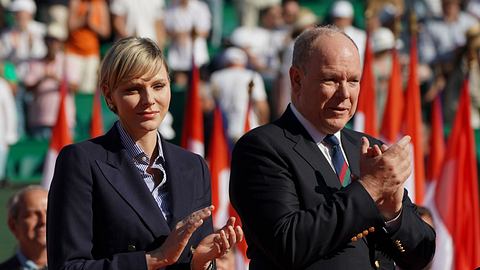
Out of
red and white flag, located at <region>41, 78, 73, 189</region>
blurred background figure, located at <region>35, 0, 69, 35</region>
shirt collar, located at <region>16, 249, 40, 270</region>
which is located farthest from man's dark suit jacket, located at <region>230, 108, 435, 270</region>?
blurred background figure, located at <region>35, 0, 69, 35</region>

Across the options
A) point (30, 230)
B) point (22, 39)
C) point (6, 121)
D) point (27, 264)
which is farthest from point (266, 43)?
point (27, 264)

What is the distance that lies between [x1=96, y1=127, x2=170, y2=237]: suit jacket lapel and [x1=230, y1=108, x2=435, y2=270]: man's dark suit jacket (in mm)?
275

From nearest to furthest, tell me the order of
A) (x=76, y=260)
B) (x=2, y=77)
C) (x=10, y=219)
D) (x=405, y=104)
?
(x=76, y=260), (x=10, y=219), (x=405, y=104), (x=2, y=77)

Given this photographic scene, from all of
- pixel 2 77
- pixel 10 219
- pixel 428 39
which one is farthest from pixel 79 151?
pixel 428 39

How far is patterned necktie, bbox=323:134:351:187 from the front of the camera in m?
4.15

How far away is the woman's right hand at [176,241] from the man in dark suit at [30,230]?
2.60 metres

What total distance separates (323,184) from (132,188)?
1.93ft

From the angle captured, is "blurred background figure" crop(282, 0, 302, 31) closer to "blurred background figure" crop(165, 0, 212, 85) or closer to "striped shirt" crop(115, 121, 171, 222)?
"blurred background figure" crop(165, 0, 212, 85)

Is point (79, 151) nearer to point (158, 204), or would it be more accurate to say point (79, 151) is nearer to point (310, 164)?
point (158, 204)

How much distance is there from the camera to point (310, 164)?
4.09 m

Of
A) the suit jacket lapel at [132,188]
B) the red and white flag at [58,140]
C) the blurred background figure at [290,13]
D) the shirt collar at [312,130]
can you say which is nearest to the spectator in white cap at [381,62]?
the blurred background figure at [290,13]

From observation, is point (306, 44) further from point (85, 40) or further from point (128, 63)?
point (85, 40)

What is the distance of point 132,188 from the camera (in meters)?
4.01

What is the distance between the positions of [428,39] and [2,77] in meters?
5.05
